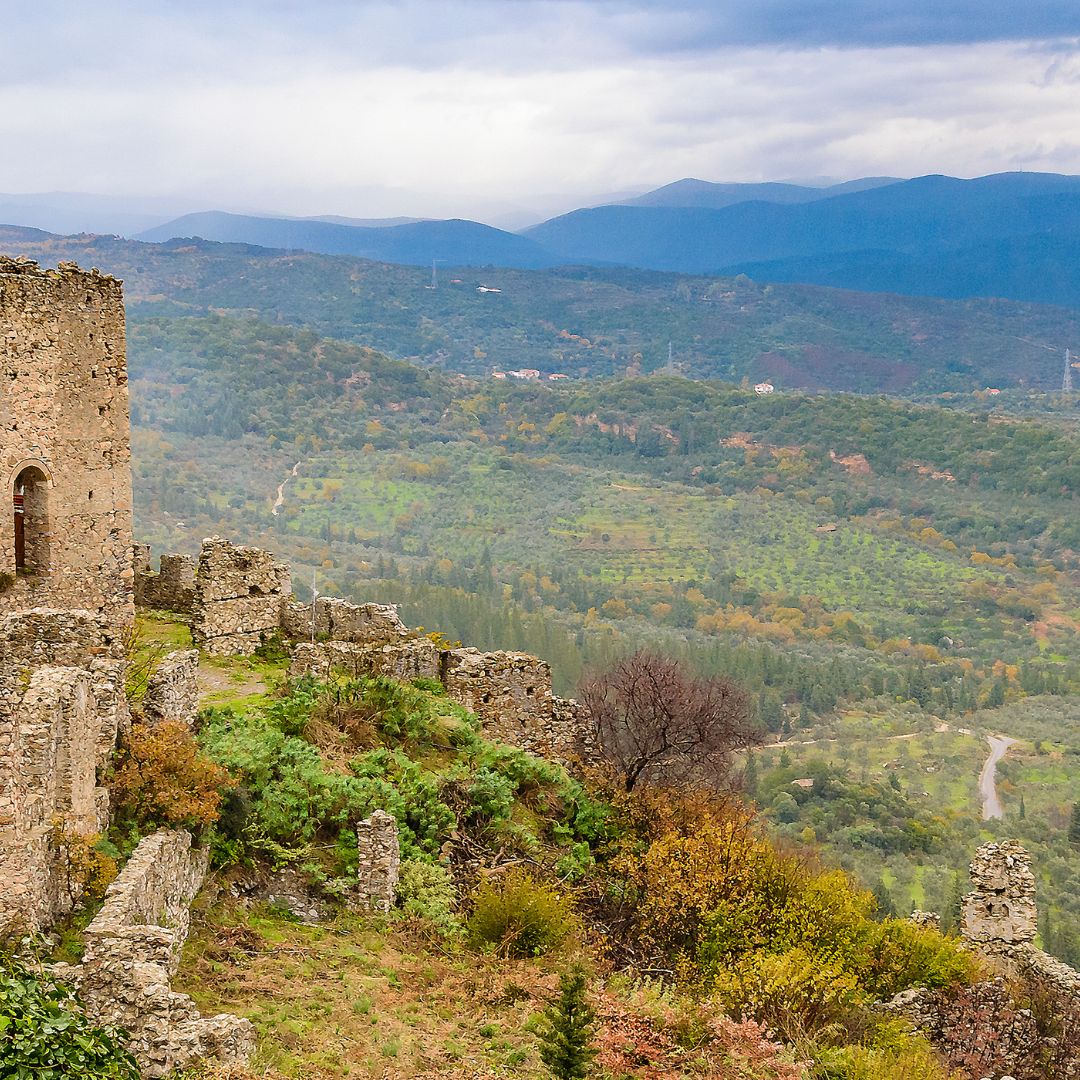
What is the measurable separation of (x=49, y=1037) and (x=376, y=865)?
18.3 feet

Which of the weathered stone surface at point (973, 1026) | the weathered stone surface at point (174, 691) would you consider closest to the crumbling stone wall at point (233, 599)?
the weathered stone surface at point (174, 691)

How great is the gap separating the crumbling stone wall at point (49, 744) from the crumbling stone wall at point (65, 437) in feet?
13.3

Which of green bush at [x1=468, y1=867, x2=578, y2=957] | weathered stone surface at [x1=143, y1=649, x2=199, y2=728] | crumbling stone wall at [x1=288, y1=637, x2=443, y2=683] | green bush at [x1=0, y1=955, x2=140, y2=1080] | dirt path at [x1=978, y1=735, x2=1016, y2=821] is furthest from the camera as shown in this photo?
dirt path at [x1=978, y1=735, x2=1016, y2=821]

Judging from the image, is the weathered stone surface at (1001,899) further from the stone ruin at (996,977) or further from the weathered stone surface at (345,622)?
the weathered stone surface at (345,622)

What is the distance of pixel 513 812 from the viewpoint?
16031mm

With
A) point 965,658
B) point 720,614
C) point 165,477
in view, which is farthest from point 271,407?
point 965,658

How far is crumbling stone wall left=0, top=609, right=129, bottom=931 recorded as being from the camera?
969 centimetres

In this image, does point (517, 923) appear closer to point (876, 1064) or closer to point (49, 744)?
point (876, 1064)

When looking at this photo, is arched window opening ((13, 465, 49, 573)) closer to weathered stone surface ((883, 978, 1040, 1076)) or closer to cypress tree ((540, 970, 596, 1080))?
cypress tree ((540, 970, 596, 1080))

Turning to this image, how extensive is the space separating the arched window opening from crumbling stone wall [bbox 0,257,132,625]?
0.04ft

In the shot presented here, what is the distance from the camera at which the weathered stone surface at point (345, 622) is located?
19031mm

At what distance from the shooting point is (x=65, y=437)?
17281mm

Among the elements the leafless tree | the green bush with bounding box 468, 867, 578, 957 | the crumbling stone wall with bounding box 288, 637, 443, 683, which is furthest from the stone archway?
the leafless tree

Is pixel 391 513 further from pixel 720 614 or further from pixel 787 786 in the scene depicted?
pixel 787 786
